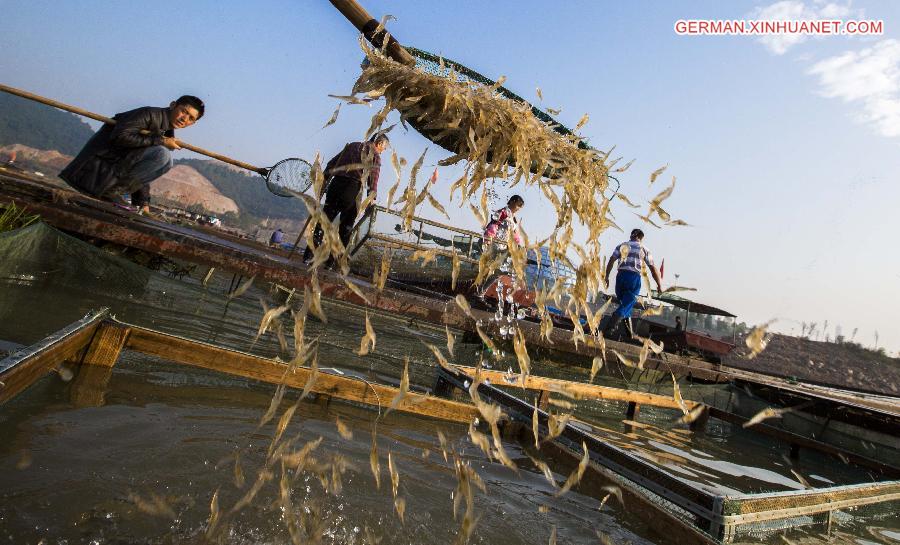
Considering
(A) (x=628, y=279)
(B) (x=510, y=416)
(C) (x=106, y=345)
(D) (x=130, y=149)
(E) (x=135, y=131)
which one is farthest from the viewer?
(A) (x=628, y=279)

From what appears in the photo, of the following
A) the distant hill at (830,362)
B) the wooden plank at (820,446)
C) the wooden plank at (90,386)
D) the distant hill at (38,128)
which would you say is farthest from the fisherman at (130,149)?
the distant hill at (38,128)

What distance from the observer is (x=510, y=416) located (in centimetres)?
360

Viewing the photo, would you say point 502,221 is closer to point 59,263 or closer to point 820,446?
point 820,446

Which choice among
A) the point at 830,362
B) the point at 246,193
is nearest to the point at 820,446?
the point at 830,362

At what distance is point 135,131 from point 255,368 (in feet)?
12.5

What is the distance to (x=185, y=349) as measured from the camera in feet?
9.42

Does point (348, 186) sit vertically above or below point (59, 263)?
above

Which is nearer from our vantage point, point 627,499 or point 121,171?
point 627,499

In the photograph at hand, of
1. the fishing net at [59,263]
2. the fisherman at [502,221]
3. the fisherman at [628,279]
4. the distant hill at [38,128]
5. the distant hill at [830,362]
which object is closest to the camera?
the fishing net at [59,263]

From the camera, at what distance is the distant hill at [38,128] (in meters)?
118

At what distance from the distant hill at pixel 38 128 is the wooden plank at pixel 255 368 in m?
135

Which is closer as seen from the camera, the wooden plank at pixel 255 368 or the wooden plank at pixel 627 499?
the wooden plank at pixel 627 499

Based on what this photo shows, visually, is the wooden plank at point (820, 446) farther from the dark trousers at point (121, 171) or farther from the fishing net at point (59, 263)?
the dark trousers at point (121, 171)

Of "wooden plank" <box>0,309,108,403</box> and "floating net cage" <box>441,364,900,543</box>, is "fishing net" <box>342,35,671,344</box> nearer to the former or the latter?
"floating net cage" <box>441,364,900,543</box>
